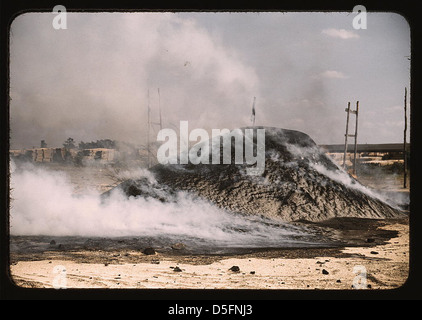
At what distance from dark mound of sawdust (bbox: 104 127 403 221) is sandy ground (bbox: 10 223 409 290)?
1913mm

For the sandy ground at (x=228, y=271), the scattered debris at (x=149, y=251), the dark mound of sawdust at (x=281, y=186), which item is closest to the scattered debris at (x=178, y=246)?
the sandy ground at (x=228, y=271)

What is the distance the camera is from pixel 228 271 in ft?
16.2

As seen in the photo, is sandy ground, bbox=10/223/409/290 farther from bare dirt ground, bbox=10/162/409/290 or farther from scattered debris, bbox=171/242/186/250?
scattered debris, bbox=171/242/186/250

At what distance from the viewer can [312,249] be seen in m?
5.75

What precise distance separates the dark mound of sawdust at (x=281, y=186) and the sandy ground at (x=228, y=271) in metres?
1.91

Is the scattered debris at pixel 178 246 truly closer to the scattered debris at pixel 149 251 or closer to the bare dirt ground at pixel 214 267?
the bare dirt ground at pixel 214 267

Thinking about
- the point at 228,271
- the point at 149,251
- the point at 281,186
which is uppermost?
the point at 281,186

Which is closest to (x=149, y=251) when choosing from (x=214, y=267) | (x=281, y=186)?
(x=214, y=267)

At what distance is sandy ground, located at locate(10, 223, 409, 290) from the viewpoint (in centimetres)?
462

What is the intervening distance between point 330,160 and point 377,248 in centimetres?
327

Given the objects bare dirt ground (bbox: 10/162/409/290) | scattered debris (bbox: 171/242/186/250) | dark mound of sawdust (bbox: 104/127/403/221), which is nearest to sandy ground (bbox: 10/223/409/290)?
bare dirt ground (bbox: 10/162/409/290)

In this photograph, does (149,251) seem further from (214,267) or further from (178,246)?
(214,267)

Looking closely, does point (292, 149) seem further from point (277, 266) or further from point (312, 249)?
point (277, 266)

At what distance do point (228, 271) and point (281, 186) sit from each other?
324cm
